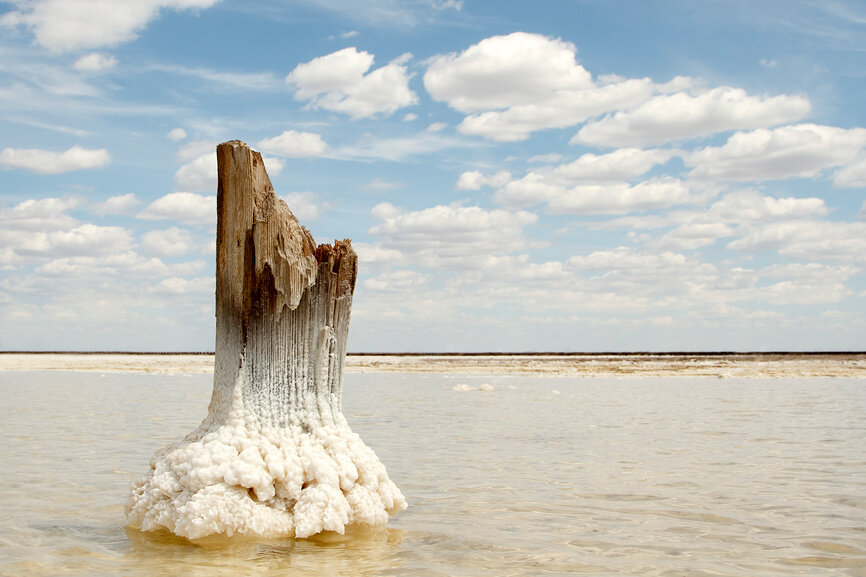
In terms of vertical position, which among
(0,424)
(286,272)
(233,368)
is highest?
(286,272)

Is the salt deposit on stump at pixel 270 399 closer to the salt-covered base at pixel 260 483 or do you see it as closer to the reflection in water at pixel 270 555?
the salt-covered base at pixel 260 483

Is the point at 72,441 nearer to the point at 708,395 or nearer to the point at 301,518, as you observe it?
the point at 301,518

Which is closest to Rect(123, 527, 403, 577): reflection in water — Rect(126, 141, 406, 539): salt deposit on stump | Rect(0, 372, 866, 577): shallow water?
Rect(0, 372, 866, 577): shallow water

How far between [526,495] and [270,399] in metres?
3.08

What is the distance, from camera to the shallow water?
586 cm

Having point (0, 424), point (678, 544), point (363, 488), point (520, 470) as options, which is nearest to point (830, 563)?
point (678, 544)

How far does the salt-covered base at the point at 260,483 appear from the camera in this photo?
630 cm

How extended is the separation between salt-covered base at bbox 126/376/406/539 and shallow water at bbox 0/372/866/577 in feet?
0.53

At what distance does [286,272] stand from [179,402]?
588 inches

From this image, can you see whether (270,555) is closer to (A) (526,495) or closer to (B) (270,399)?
(B) (270,399)

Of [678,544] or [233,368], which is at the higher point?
[233,368]

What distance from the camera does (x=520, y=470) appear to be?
989 cm

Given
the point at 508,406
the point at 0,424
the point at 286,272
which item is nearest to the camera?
the point at 286,272

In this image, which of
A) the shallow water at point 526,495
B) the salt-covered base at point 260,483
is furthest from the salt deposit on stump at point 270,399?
the shallow water at point 526,495
